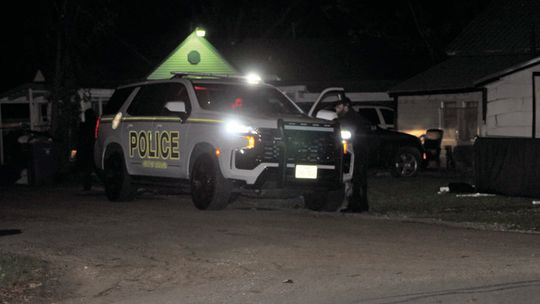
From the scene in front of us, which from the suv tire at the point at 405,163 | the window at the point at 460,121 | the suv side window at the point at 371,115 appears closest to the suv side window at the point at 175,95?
the suv tire at the point at 405,163

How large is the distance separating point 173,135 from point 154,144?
658 millimetres

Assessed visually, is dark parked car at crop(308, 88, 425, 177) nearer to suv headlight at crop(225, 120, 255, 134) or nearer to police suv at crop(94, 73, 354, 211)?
police suv at crop(94, 73, 354, 211)

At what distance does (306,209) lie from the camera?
16688 millimetres

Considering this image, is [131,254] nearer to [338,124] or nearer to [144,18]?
[338,124]

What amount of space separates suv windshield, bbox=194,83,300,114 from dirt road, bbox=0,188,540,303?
162 cm

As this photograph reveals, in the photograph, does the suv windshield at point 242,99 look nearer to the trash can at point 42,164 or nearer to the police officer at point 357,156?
the police officer at point 357,156

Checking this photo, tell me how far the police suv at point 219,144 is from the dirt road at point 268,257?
570mm

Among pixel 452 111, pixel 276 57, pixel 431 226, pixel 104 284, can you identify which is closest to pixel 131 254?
pixel 104 284

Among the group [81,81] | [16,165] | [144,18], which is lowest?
[16,165]

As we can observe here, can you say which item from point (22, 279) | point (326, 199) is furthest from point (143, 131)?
point (22, 279)

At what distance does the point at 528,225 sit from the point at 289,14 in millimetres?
53287

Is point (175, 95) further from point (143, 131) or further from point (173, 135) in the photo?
point (143, 131)

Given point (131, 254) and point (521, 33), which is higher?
point (521, 33)

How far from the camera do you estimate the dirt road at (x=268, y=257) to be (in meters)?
8.72
